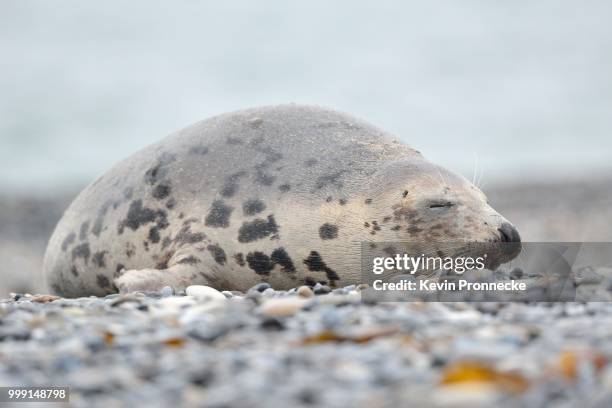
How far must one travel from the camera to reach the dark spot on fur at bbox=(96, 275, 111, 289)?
21.0 ft

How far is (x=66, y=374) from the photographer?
302 centimetres

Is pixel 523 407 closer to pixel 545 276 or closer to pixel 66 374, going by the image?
pixel 66 374

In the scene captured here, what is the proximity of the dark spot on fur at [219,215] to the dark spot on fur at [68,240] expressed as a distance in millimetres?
1437

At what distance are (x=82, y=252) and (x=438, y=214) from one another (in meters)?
2.67

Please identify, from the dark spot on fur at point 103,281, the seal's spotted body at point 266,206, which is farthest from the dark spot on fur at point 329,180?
the dark spot on fur at point 103,281

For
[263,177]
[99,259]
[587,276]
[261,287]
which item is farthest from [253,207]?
[587,276]

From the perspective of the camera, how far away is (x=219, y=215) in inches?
226

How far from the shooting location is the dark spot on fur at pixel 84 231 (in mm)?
6586

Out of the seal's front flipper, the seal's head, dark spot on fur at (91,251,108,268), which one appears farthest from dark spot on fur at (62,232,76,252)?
the seal's head

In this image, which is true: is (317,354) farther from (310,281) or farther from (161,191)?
(161,191)

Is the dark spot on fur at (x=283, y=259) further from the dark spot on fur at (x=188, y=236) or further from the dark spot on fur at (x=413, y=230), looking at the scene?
the dark spot on fur at (x=413, y=230)

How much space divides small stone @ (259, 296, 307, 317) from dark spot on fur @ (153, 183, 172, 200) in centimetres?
243

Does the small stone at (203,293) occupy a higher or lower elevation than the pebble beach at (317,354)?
higher

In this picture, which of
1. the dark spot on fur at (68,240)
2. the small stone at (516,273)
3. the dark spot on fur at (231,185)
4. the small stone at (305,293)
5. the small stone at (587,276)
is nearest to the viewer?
the small stone at (305,293)
